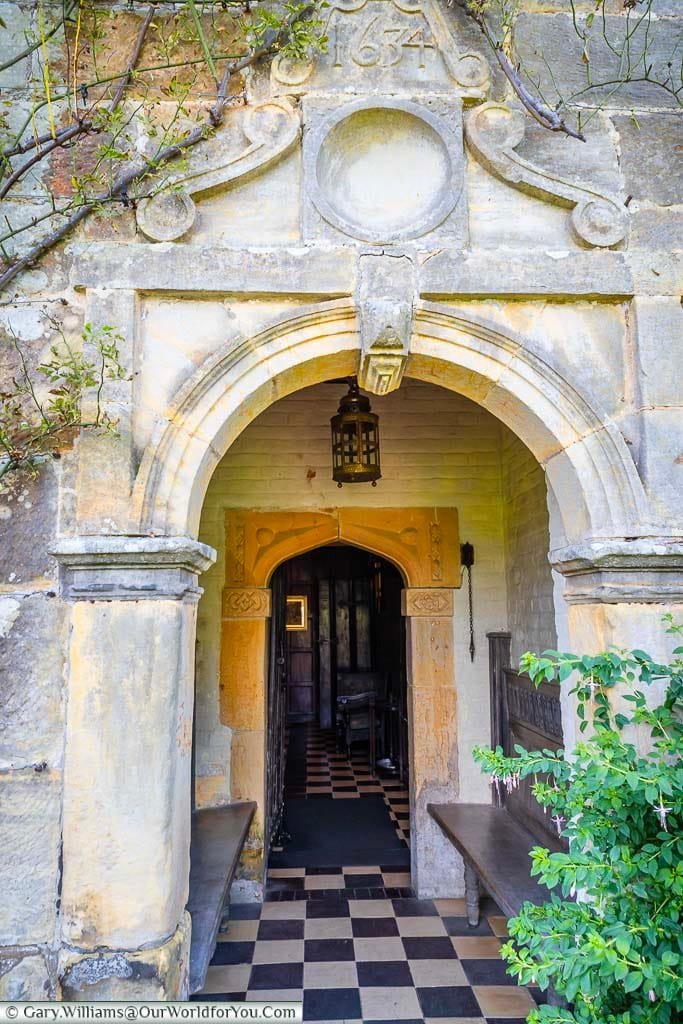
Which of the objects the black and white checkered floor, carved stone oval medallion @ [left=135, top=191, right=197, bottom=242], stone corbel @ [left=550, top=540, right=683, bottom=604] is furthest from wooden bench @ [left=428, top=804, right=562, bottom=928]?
carved stone oval medallion @ [left=135, top=191, right=197, bottom=242]

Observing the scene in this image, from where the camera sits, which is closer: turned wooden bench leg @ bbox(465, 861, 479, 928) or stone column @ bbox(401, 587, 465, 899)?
turned wooden bench leg @ bbox(465, 861, 479, 928)

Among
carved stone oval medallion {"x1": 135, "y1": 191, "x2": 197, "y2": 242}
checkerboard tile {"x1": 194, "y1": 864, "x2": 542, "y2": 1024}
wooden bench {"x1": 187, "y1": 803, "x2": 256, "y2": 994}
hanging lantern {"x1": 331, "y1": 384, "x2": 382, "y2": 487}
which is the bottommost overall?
checkerboard tile {"x1": 194, "y1": 864, "x2": 542, "y2": 1024}

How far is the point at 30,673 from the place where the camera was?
212cm

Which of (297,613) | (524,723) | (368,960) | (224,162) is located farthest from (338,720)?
(224,162)

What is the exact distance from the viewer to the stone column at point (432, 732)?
13.2 ft

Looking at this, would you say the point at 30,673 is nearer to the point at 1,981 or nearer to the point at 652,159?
A: the point at 1,981

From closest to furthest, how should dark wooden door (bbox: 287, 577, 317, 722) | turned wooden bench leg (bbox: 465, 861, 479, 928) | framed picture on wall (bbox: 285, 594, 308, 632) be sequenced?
turned wooden bench leg (bbox: 465, 861, 479, 928)
dark wooden door (bbox: 287, 577, 317, 722)
framed picture on wall (bbox: 285, 594, 308, 632)

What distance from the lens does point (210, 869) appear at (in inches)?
123

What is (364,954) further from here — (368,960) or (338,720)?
(338,720)

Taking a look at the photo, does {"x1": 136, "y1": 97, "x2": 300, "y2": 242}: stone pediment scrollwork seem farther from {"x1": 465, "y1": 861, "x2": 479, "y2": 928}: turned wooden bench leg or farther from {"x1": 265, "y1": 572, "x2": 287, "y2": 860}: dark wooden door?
{"x1": 465, "y1": 861, "x2": 479, "y2": 928}: turned wooden bench leg

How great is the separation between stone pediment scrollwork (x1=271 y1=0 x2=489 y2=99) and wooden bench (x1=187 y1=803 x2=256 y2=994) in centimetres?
297

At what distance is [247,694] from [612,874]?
2.72 meters

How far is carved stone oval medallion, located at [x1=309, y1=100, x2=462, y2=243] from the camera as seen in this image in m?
2.38

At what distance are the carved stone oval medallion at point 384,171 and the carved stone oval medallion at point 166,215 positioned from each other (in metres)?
0.43
